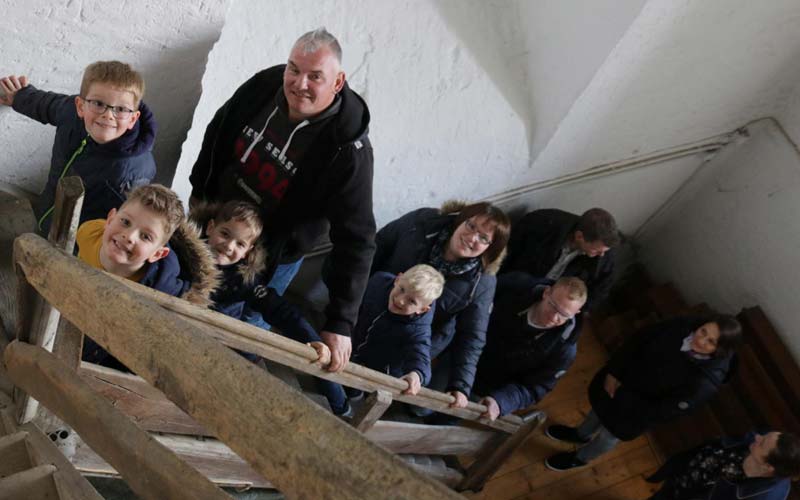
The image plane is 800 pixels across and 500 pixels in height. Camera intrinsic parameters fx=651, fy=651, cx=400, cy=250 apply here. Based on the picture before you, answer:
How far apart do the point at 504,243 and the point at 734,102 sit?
187 cm

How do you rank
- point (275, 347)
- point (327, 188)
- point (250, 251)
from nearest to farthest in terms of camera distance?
point (275, 347) < point (327, 188) < point (250, 251)

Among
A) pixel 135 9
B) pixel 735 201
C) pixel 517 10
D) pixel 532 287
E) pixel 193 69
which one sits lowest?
pixel 735 201

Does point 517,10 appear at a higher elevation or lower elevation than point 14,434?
higher

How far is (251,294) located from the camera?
2217 millimetres

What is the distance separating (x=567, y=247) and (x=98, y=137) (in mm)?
2503

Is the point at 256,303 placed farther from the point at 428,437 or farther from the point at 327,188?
the point at 428,437

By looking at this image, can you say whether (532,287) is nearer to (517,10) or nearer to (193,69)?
(517,10)

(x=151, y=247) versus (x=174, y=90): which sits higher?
(x=174, y=90)

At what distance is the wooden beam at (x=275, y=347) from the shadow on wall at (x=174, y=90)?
1.09m

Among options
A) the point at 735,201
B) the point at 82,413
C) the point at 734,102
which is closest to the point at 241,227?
the point at 82,413

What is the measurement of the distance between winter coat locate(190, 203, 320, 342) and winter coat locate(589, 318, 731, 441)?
82.7 inches

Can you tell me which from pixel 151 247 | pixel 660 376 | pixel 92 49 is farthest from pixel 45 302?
pixel 660 376

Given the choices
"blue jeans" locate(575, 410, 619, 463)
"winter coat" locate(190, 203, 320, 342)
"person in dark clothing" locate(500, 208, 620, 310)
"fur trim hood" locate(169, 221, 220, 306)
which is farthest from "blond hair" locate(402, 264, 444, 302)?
"blue jeans" locate(575, 410, 619, 463)

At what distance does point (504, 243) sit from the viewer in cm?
291
